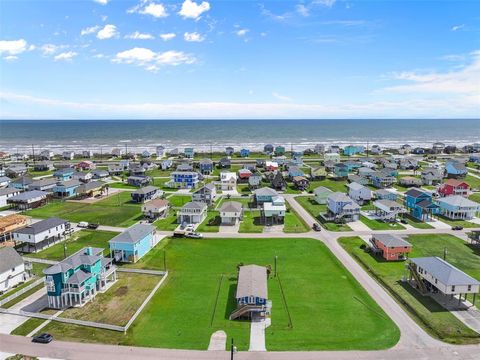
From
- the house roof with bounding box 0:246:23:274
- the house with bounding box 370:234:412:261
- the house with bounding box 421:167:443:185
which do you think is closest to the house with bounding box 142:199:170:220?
the house roof with bounding box 0:246:23:274

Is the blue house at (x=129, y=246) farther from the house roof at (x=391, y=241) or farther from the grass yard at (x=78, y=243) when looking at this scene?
the house roof at (x=391, y=241)

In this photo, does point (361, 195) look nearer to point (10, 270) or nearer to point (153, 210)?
point (153, 210)

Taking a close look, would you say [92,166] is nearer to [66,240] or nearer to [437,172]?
[66,240]

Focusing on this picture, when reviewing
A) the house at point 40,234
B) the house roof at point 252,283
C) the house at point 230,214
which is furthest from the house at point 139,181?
the house roof at point 252,283

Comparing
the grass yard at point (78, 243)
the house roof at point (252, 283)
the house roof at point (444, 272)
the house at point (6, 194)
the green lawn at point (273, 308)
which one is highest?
the house at point (6, 194)

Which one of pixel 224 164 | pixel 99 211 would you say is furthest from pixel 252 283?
pixel 224 164

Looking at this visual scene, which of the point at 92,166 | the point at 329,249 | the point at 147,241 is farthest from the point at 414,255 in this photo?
the point at 92,166
